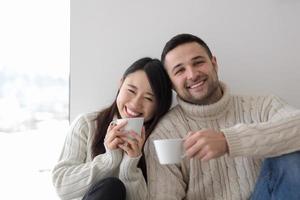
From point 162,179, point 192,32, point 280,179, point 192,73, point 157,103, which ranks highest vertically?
point 192,32

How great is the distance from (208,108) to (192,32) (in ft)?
1.49

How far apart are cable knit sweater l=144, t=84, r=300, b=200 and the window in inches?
23.7

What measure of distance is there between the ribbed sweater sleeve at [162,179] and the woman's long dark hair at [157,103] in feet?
0.17

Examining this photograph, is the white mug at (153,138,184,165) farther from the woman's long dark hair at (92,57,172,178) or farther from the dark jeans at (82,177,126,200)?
the woman's long dark hair at (92,57,172,178)

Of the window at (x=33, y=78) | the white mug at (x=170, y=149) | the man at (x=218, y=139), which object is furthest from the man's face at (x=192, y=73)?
the window at (x=33, y=78)

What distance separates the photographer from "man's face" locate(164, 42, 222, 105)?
4.21 ft

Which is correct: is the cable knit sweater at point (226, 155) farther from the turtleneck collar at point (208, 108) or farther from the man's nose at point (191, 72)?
the man's nose at point (191, 72)

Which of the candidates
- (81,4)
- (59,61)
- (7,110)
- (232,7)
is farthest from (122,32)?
(7,110)

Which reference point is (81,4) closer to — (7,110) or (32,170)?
(7,110)

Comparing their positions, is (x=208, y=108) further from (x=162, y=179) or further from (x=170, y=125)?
(x=162, y=179)

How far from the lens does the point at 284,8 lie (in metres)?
1.59

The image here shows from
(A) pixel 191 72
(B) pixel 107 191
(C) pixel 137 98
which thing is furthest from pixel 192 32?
(B) pixel 107 191

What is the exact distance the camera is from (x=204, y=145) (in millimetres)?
961

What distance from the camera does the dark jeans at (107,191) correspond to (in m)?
0.97
